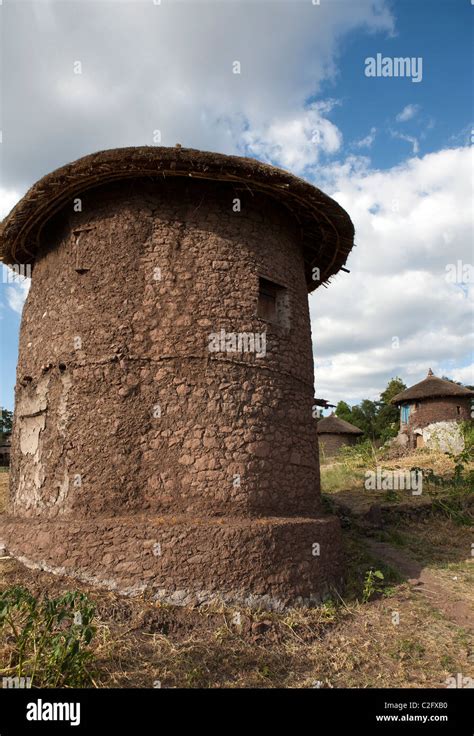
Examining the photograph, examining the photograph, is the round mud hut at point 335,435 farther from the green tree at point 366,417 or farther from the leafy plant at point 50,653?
the leafy plant at point 50,653

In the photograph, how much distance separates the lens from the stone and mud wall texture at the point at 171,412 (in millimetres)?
6121

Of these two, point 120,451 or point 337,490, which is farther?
point 337,490

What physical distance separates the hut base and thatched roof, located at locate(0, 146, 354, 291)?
426 cm

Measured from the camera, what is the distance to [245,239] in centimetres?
738

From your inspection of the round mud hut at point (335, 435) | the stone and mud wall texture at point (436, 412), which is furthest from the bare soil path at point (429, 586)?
the round mud hut at point (335, 435)

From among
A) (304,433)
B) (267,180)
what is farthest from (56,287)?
(304,433)

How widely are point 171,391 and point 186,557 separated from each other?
1.95 metres

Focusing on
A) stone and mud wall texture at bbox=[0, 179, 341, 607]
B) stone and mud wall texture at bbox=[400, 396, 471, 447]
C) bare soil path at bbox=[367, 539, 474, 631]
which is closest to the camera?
stone and mud wall texture at bbox=[0, 179, 341, 607]

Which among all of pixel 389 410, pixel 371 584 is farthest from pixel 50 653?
pixel 389 410

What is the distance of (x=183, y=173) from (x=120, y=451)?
11.7 ft

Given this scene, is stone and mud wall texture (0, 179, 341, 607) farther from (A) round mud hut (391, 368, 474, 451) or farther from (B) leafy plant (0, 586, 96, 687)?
(A) round mud hut (391, 368, 474, 451)

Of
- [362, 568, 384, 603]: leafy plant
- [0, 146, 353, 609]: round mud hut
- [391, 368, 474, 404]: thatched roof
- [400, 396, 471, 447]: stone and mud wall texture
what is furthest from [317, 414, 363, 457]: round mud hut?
[0, 146, 353, 609]: round mud hut

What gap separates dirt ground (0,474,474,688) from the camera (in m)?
5.00

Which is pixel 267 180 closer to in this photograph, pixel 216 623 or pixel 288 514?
pixel 288 514
